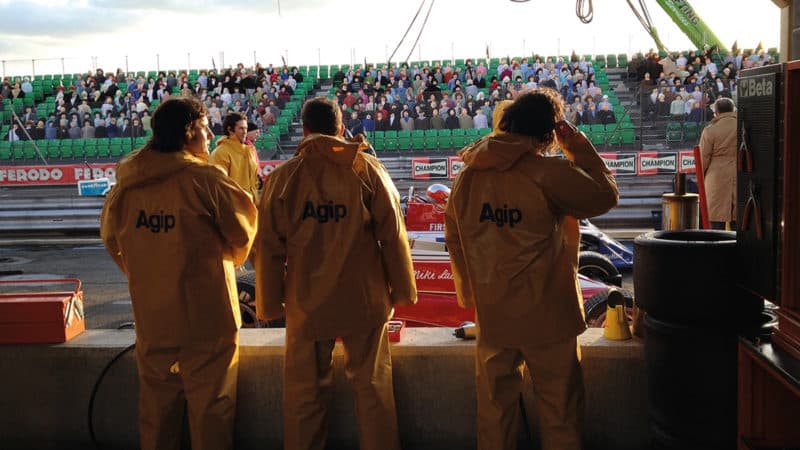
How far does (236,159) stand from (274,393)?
4378 mm

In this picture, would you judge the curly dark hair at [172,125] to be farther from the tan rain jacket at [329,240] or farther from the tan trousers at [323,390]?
the tan trousers at [323,390]

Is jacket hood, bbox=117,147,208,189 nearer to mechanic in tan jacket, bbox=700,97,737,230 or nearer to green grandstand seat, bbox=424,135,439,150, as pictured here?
mechanic in tan jacket, bbox=700,97,737,230

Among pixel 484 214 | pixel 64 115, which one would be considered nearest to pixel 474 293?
pixel 484 214

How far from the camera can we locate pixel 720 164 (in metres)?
8.01

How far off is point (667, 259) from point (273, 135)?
59.0 ft

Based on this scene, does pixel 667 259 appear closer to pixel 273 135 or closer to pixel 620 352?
pixel 620 352

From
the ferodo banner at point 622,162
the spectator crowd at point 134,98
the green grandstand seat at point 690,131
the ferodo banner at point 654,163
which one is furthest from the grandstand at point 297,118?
the ferodo banner at point 622,162

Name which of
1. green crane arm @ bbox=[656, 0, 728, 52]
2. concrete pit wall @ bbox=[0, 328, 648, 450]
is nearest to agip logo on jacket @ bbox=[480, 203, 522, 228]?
concrete pit wall @ bbox=[0, 328, 648, 450]

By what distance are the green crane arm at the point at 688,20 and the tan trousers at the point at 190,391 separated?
28447 mm

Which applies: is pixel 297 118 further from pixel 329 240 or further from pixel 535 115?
pixel 535 115

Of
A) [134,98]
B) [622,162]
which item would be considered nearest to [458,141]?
[622,162]

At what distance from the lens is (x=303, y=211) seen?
3568mm

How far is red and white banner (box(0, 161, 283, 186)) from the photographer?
19.5m

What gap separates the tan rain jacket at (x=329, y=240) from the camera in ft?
11.7
